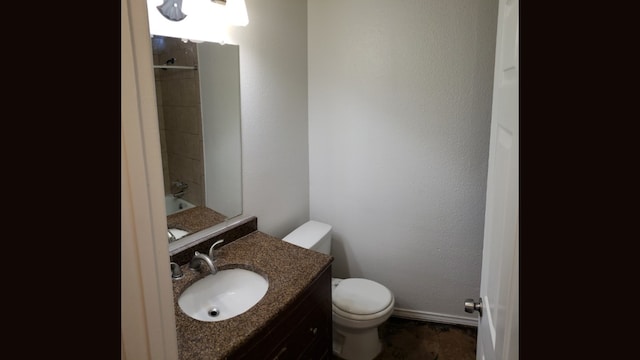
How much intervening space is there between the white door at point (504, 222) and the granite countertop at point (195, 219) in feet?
3.80

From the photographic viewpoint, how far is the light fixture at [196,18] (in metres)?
1.28

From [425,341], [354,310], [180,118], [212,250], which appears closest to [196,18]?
[180,118]

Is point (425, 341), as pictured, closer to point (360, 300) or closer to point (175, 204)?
point (360, 300)

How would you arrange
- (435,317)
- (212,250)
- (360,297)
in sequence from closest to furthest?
1. (212,250)
2. (360,297)
3. (435,317)

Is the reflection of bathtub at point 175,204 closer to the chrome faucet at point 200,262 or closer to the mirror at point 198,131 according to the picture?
the mirror at point 198,131

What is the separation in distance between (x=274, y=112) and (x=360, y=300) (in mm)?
1157

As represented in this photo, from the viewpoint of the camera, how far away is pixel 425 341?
85.9 inches
